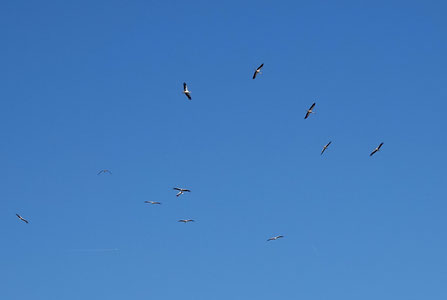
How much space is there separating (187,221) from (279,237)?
1834 cm

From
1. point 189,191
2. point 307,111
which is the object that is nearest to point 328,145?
point 307,111

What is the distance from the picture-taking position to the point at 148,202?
133m

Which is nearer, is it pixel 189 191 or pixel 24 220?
pixel 189 191

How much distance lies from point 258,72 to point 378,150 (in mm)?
28092

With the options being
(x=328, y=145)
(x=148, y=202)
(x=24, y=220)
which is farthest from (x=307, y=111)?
(x=24, y=220)

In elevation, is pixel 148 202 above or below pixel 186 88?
below

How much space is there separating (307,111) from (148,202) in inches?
1390

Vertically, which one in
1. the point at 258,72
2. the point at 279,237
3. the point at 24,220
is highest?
the point at 258,72

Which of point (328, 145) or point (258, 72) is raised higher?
point (258, 72)

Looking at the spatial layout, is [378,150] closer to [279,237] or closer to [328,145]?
[328,145]

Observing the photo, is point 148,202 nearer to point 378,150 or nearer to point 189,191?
point 189,191

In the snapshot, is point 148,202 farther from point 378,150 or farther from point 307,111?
point 378,150

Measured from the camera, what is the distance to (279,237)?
471 ft

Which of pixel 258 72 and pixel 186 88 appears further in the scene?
pixel 258 72
